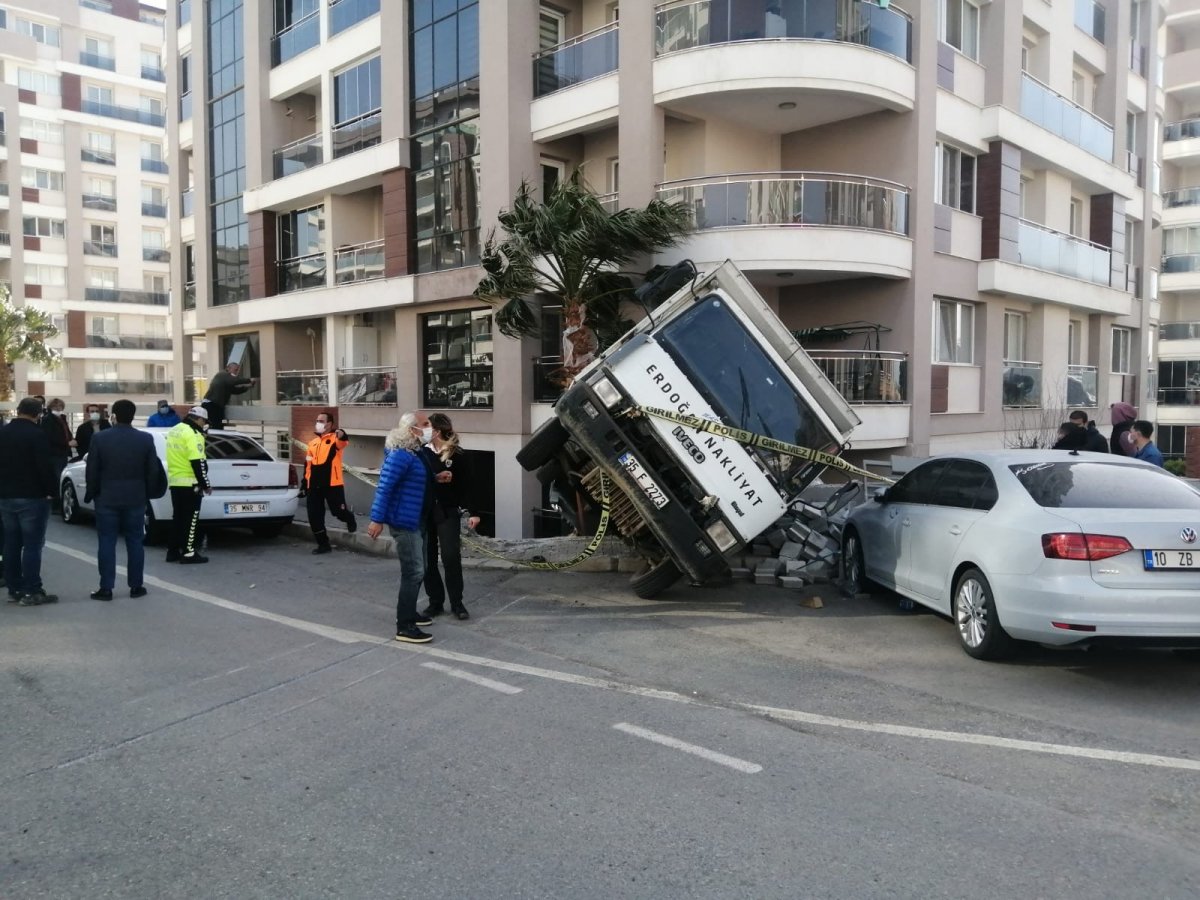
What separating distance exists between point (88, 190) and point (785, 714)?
55.5 meters

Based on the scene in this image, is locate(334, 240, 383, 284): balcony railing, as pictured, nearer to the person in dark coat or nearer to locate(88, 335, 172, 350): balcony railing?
the person in dark coat

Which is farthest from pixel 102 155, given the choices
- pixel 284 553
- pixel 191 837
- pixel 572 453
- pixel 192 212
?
pixel 191 837

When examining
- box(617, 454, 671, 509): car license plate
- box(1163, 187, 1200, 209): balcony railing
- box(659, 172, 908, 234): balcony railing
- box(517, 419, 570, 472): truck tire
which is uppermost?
box(1163, 187, 1200, 209): balcony railing

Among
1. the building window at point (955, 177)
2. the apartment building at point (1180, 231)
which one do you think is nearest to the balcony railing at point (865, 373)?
the building window at point (955, 177)

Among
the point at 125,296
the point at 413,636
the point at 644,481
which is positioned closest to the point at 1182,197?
the point at 644,481

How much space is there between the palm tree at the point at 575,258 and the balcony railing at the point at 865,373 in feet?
9.58

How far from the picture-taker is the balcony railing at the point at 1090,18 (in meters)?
20.5

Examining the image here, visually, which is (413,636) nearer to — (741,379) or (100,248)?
(741,379)

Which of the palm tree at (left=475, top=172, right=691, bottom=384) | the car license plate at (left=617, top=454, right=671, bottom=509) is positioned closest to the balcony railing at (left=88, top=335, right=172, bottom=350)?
the palm tree at (left=475, top=172, right=691, bottom=384)

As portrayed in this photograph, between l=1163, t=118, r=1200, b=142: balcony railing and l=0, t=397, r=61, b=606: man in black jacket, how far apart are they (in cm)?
→ 3999

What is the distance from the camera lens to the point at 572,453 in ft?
30.3

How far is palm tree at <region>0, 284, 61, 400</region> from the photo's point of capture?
39.8m

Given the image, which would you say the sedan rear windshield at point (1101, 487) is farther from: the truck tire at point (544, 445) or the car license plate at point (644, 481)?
the truck tire at point (544, 445)

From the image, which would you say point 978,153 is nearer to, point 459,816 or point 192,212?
point 459,816
